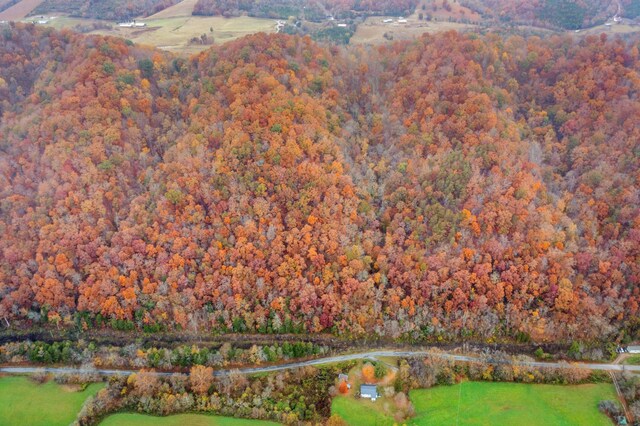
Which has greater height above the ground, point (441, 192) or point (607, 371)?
point (441, 192)

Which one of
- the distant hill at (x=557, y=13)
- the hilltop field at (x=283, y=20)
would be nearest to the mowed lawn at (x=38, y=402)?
the hilltop field at (x=283, y=20)

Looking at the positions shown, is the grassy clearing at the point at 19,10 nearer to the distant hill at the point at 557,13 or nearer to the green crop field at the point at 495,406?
the distant hill at the point at 557,13

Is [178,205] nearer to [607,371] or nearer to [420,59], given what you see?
[420,59]

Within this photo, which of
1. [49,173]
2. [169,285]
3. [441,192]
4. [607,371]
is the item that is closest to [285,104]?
[441,192]

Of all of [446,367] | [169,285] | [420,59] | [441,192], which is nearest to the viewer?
[446,367]

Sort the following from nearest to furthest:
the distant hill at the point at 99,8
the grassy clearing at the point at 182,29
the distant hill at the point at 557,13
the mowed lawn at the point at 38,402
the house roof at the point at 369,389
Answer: the mowed lawn at the point at 38,402 → the house roof at the point at 369,389 → the grassy clearing at the point at 182,29 → the distant hill at the point at 557,13 → the distant hill at the point at 99,8

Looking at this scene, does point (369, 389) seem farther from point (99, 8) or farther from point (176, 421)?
point (99, 8)

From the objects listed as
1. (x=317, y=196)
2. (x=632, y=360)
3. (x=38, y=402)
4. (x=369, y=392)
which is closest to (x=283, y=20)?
(x=317, y=196)
